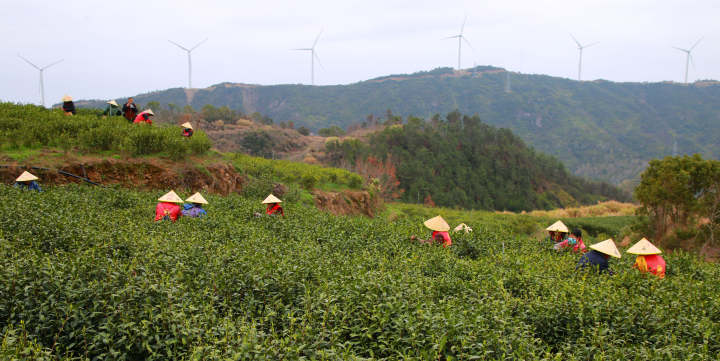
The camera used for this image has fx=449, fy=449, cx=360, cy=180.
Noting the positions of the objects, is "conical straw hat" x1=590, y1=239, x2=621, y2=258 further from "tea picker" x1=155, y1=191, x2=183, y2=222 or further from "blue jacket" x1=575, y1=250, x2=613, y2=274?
"tea picker" x1=155, y1=191, x2=183, y2=222

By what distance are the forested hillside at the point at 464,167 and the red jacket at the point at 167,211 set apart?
33.6 m

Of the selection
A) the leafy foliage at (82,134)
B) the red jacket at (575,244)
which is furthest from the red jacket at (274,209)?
the red jacket at (575,244)

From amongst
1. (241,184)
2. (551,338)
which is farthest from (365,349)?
(241,184)

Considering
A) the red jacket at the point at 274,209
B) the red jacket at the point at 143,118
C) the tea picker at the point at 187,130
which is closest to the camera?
the red jacket at the point at 274,209

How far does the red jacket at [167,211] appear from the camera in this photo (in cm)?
1006

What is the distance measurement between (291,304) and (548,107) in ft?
534

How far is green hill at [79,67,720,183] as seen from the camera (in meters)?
121

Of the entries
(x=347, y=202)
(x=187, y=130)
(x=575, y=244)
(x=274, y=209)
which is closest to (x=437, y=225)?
(x=575, y=244)

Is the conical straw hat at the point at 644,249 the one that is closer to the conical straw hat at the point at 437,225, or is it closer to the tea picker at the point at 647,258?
the tea picker at the point at 647,258

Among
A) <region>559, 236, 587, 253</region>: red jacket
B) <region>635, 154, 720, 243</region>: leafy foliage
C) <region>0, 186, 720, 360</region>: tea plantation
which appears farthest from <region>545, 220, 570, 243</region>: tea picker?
<region>635, 154, 720, 243</region>: leafy foliage

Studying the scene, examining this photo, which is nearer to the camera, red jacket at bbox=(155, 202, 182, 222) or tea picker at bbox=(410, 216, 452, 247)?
red jacket at bbox=(155, 202, 182, 222)

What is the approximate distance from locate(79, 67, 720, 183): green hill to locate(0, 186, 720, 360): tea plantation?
113 meters

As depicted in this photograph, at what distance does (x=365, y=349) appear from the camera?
4.56m

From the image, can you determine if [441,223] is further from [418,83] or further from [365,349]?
[418,83]
